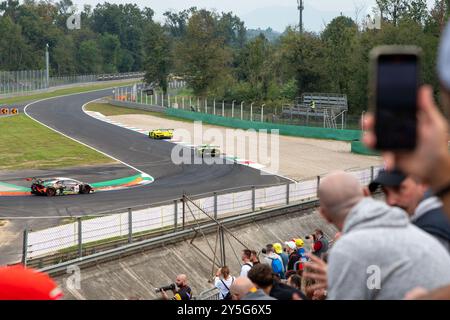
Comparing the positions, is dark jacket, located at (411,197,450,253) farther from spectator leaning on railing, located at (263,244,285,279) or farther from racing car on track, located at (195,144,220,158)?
racing car on track, located at (195,144,220,158)

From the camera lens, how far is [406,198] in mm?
3336

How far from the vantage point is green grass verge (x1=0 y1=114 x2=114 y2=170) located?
128 ft

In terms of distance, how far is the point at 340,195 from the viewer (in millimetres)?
3217

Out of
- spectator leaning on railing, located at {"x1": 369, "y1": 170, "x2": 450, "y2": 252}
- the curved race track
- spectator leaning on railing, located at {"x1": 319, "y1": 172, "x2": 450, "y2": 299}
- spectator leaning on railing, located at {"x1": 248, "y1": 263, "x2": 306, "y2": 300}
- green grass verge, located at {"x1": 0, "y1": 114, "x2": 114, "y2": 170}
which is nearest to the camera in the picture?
spectator leaning on railing, located at {"x1": 319, "y1": 172, "x2": 450, "y2": 299}

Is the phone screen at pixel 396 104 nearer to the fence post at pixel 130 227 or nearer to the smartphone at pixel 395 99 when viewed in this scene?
the smartphone at pixel 395 99

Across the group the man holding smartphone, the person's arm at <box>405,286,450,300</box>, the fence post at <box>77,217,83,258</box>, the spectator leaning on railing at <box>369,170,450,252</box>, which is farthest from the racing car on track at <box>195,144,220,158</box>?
the man holding smartphone

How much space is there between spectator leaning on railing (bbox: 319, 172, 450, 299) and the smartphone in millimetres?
995

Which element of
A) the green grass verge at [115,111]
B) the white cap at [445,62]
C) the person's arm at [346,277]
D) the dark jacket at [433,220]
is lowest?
the green grass verge at [115,111]

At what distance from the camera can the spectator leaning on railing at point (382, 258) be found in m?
2.71

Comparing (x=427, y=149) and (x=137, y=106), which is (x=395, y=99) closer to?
(x=427, y=149)

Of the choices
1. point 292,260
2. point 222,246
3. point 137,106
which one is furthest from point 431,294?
point 137,106

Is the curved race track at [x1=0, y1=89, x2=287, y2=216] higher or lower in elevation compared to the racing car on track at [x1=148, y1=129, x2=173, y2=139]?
lower

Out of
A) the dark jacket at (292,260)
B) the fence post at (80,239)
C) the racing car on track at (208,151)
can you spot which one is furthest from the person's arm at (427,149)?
Result: the racing car on track at (208,151)

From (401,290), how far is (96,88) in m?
112
